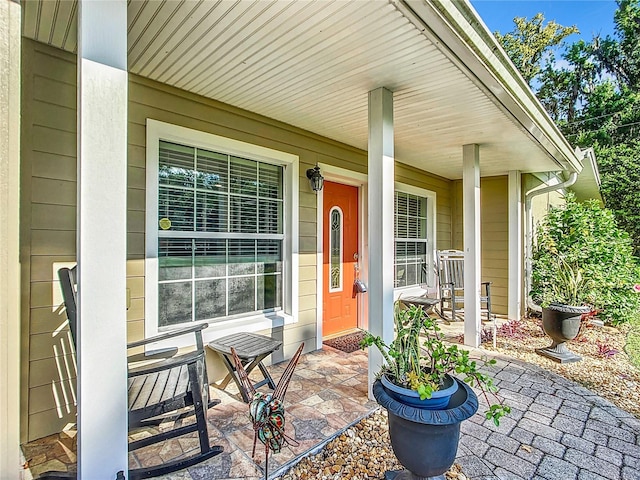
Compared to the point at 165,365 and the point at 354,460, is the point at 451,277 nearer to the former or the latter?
the point at 354,460

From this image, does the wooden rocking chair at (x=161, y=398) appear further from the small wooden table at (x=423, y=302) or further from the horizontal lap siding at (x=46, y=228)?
the small wooden table at (x=423, y=302)

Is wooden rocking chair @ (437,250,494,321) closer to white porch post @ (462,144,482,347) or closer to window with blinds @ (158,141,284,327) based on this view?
white porch post @ (462,144,482,347)

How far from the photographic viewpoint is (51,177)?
213 cm

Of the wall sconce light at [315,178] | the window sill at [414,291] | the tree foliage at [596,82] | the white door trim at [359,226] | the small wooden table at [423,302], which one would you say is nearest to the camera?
the wall sconce light at [315,178]

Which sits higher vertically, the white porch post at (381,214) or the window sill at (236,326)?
the white porch post at (381,214)

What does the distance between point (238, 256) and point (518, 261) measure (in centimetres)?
450

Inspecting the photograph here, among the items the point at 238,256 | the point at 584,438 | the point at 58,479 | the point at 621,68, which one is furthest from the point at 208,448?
the point at 621,68

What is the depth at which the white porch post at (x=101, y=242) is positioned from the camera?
1.26m

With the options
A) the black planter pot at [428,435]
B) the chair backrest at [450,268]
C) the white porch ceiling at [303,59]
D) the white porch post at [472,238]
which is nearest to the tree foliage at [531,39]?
the chair backrest at [450,268]

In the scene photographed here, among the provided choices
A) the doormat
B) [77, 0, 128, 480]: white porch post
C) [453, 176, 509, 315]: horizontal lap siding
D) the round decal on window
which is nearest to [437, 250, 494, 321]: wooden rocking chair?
[453, 176, 509, 315]: horizontal lap siding

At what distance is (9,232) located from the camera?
3.68 ft

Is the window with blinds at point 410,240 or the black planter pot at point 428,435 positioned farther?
the window with blinds at point 410,240

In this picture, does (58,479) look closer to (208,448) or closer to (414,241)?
(208,448)

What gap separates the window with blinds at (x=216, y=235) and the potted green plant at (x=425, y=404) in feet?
5.85
